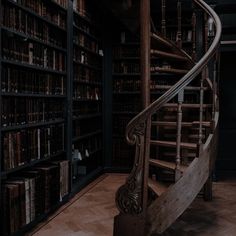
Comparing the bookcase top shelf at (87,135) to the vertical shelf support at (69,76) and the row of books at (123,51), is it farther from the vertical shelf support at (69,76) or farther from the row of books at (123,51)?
the row of books at (123,51)

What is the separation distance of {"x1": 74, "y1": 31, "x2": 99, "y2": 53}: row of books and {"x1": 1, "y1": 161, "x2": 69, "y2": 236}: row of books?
1.56m

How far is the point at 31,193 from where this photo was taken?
9.68 ft

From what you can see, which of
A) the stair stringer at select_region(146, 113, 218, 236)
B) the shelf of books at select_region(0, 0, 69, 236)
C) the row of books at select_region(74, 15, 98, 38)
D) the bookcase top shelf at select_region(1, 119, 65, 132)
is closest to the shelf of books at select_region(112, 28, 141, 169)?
the row of books at select_region(74, 15, 98, 38)

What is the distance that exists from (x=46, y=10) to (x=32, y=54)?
0.57 meters

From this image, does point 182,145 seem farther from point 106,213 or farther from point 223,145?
point 223,145

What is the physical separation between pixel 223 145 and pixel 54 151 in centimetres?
316

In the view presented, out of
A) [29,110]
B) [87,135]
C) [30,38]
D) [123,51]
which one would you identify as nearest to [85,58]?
[123,51]

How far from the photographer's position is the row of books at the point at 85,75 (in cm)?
427

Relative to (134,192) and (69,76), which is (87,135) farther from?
(134,192)

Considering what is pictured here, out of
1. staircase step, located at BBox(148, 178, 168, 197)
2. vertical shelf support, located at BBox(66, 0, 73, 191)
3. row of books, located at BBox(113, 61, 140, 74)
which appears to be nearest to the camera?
staircase step, located at BBox(148, 178, 168, 197)

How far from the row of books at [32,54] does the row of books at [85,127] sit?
0.82 metres

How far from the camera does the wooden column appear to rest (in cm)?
323

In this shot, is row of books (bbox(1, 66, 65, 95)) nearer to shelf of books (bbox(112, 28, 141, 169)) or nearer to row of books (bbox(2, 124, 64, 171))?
row of books (bbox(2, 124, 64, 171))

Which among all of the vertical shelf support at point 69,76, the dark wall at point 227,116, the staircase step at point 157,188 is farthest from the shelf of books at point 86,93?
Answer: the dark wall at point 227,116
